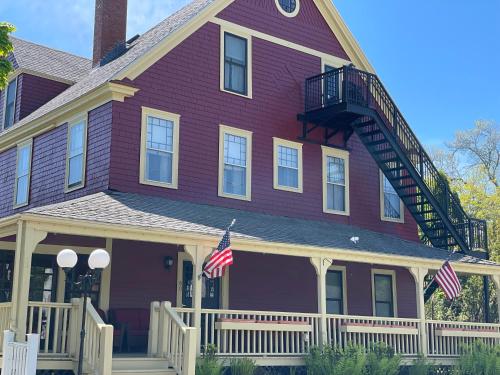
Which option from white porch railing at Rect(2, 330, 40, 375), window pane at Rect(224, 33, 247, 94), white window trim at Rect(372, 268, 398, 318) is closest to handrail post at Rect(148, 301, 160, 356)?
white porch railing at Rect(2, 330, 40, 375)

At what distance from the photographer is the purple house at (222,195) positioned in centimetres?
1454

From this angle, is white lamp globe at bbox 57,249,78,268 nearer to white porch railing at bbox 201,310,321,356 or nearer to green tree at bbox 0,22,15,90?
white porch railing at bbox 201,310,321,356

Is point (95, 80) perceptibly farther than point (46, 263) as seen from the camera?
Yes

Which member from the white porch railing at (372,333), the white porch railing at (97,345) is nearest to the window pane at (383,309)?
the white porch railing at (372,333)

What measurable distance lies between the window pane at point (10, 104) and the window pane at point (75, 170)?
17.3 feet

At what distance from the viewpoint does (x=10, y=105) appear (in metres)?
22.9

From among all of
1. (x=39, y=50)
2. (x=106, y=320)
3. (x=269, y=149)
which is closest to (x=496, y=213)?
(x=269, y=149)

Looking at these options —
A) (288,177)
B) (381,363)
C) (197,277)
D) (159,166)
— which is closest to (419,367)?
(381,363)

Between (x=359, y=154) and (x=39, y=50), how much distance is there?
37.2ft

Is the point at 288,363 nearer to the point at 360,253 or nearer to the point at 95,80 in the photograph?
the point at 360,253

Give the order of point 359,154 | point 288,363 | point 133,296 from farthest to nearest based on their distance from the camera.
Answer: point 359,154 < point 133,296 < point 288,363

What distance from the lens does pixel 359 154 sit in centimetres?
Answer: 2222

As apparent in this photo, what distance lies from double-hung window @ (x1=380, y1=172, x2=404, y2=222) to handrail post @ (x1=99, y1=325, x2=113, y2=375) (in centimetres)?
1248

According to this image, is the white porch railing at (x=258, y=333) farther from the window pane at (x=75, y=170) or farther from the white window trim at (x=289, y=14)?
the white window trim at (x=289, y=14)
